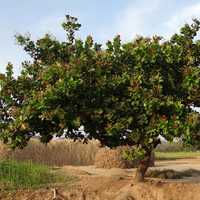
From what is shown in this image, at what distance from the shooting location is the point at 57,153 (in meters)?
32.7

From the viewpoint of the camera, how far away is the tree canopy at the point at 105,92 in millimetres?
12805

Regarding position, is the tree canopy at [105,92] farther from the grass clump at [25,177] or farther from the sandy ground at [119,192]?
the grass clump at [25,177]

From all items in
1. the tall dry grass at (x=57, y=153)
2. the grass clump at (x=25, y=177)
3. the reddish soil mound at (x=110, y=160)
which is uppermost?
the tall dry grass at (x=57, y=153)

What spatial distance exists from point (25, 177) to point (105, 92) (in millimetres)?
4804

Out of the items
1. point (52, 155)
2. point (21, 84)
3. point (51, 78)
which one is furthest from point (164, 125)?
point (52, 155)

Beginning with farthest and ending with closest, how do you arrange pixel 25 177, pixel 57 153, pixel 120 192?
pixel 57 153
pixel 25 177
pixel 120 192

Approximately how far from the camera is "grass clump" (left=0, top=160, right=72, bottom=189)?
16.2 meters

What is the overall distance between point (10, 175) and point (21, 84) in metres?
4.00

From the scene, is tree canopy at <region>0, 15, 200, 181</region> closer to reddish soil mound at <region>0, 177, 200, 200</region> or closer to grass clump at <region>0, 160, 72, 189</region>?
reddish soil mound at <region>0, 177, 200, 200</region>

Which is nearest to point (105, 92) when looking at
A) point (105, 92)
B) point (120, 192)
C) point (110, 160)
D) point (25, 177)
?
point (105, 92)

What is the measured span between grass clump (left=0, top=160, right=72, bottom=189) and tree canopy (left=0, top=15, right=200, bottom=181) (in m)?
2.66

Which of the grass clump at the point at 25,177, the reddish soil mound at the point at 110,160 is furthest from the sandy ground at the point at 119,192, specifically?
the reddish soil mound at the point at 110,160

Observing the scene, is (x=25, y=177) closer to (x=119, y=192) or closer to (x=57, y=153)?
(x=119, y=192)

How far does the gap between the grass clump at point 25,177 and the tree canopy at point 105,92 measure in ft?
8.72
